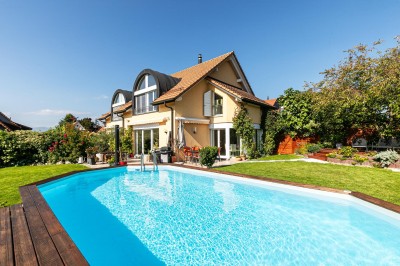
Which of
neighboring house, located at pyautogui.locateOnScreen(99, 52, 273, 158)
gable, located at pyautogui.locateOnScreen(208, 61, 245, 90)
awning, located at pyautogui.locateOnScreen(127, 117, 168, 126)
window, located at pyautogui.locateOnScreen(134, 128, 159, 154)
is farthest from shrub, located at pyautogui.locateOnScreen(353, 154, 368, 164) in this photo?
window, located at pyautogui.locateOnScreen(134, 128, 159, 154)

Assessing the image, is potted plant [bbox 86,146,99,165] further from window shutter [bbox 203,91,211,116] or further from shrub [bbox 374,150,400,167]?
shrub [bbox 374,150,400,167]

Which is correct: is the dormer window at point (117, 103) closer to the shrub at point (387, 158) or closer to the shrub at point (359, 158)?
the shrub at point (359, 158)

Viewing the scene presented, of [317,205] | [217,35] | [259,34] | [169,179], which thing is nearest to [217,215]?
[317,205]

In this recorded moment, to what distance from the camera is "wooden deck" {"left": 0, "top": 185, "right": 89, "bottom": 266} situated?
3.29m

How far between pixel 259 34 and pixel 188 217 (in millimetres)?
21394

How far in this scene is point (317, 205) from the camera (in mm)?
7836

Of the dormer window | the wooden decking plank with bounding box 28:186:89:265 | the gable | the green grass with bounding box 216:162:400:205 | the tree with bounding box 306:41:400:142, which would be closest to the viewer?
the wooden decking plank with bounding box 28:186:89:265

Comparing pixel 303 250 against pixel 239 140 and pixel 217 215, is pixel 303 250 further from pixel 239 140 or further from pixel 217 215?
pixel 239 140

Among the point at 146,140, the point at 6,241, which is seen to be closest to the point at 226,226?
the point at 6,241

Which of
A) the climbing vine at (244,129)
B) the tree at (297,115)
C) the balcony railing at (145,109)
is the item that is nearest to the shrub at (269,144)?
the tree at (297,115)

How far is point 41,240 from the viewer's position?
12.8 feet

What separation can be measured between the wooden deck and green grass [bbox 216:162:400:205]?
401 inches

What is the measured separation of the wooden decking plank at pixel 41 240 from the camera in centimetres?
326

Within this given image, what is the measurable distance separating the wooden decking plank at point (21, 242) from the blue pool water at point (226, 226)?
4.72ft
